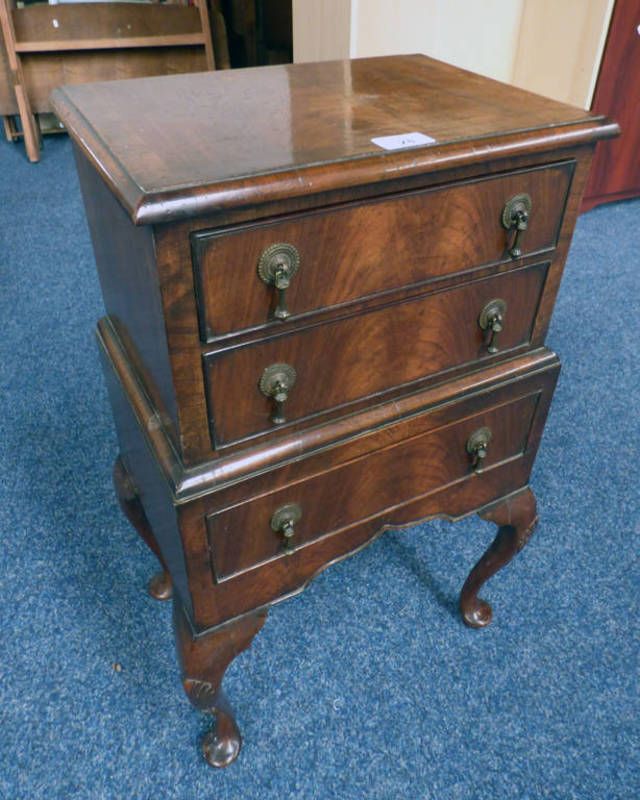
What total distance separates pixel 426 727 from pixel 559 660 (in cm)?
23

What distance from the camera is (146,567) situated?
44.6 inches

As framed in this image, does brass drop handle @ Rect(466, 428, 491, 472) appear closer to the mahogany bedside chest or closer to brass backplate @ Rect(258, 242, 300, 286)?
the mahogany bedside chest

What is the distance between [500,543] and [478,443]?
0.70 feet

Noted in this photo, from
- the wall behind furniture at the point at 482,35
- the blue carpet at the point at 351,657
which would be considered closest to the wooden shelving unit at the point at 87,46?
the wall behind furniture at the point at 482,35

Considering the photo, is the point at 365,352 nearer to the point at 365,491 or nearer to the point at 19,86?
the point at 365,491

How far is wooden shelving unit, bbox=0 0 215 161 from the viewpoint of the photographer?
99.2 inches

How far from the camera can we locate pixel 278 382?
623mm

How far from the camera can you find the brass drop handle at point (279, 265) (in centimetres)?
55

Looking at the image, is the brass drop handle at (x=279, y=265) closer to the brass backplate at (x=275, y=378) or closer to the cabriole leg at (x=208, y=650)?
the brass backplate at (x=275, y=378)

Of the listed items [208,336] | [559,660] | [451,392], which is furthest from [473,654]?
[208,336]

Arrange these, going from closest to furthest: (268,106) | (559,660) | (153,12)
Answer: (268,106)
(559,660)
(153,12)

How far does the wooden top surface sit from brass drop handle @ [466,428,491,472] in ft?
1.08

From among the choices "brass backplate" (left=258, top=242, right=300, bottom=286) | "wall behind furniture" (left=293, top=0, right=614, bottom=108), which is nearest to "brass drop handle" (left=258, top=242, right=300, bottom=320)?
"brass backplate" (left=258, top=242, right=300, bottom=286)

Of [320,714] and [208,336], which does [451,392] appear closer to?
[208,336]
